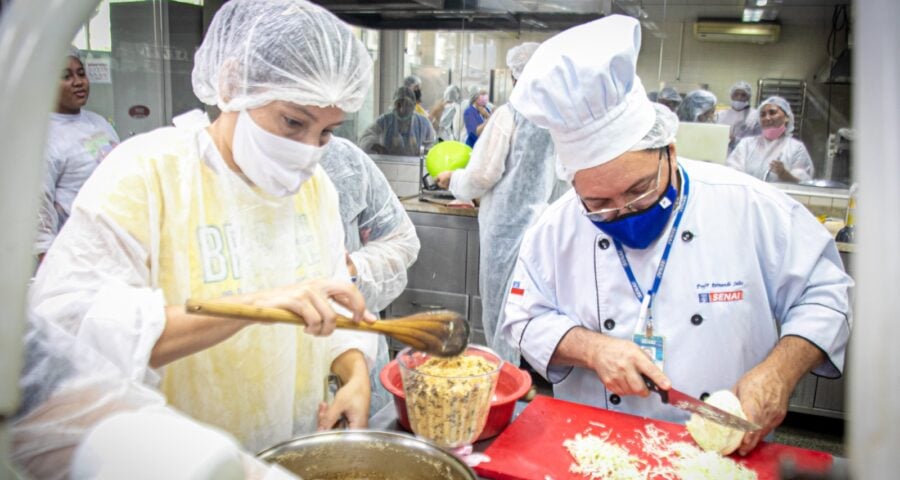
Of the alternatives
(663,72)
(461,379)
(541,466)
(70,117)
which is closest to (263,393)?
(461,379)

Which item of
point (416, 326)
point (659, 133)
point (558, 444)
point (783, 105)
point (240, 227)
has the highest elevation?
point (783, 105)

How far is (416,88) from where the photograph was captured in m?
6.60

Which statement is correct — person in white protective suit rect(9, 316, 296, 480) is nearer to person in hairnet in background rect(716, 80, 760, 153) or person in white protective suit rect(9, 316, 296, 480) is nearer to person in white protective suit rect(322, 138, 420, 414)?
person in white protective suit rect(322, 138, 420, 414)

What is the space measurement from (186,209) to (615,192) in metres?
0.94

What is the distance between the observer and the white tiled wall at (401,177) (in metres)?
6.59

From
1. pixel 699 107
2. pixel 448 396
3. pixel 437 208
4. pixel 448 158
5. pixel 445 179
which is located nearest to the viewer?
pixel 448 396

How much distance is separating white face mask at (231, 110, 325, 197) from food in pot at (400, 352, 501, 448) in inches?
18.7

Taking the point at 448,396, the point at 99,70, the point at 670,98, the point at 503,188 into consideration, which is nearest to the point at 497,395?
the point at 448,396

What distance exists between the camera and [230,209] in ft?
4.62

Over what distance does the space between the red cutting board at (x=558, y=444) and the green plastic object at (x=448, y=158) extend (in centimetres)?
264

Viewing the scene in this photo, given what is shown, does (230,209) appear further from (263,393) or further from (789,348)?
(789,348)

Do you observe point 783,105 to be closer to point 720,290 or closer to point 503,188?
point 503,188

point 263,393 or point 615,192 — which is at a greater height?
point 615,192

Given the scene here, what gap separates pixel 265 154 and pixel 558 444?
2.98ft
